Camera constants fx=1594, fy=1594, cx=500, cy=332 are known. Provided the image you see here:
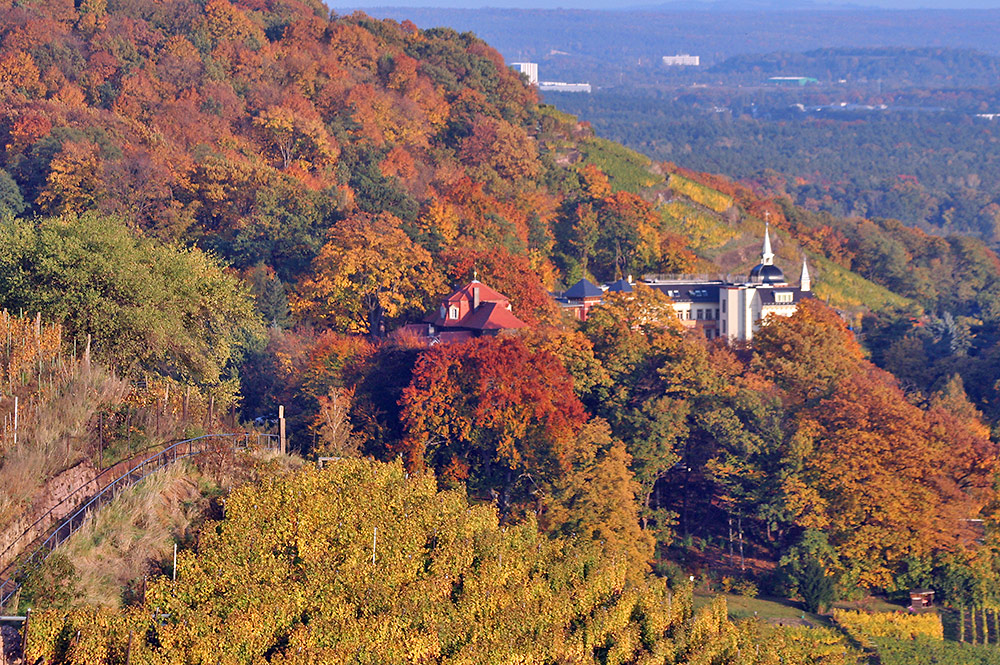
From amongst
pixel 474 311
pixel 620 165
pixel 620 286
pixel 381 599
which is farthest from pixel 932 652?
pixel 620 165

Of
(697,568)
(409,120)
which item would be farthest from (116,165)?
(697,568)

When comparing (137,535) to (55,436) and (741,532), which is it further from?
(741,532)

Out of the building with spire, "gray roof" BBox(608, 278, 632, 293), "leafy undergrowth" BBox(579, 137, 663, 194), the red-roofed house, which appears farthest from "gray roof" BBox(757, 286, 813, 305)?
"leafy undergrowth" BBox(579, 137, 663, 194)

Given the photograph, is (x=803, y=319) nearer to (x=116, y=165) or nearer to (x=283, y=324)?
(x=283, y=324)

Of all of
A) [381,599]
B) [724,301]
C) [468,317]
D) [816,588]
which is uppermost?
[468,317]

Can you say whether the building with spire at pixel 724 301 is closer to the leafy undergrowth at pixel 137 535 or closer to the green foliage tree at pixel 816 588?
the green foliage tree at pixel 816 588

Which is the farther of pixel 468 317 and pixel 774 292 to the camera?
pixel 774 292
